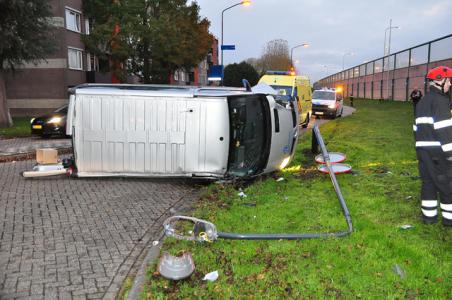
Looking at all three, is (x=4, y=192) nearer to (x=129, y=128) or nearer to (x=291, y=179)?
(x=129, y=128)

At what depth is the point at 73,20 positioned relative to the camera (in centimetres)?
3019

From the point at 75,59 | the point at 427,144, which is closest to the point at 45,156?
the point at 427,144

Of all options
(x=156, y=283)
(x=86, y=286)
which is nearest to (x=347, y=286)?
(x=156, y=283)

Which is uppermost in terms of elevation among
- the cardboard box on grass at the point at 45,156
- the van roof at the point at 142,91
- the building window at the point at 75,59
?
the building window at the point at 75,59

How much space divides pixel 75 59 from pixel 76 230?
1063 inches

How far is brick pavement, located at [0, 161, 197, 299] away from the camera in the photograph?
4191 millimetres

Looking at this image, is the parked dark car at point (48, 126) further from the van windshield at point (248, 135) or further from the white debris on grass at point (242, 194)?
the white debris on grass at point (242, 194)

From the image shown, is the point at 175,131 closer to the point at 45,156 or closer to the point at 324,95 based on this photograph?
the point at 45,156

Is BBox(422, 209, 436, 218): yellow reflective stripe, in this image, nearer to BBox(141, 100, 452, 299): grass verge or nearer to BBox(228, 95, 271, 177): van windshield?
BBox(141, 100, 452, 299): grass verge

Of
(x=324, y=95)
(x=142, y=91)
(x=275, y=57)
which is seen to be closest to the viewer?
(x=142, y=91)

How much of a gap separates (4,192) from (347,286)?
666cm

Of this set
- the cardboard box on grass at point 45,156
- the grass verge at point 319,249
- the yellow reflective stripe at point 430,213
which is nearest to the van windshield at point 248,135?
the grass verge at point 319,249

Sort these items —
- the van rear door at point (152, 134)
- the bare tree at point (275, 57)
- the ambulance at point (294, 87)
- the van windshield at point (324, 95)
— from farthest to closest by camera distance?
the bare tree at point (275, 57), the van windshield at point (324, 95), the ambulance at point (294, 87), the van rear door at point (152, 134)

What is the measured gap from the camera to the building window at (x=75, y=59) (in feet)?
96.1
